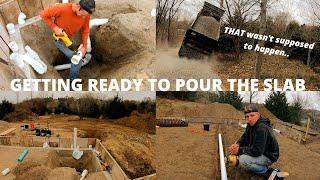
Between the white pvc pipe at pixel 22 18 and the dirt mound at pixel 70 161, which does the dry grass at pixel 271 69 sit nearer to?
the dirt mound at pixel 70 161

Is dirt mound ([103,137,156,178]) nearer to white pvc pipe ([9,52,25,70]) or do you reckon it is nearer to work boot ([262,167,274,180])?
work boot ([262,167,274,180])

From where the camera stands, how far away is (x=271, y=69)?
191 inches

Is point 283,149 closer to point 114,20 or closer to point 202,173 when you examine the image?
point 202,173

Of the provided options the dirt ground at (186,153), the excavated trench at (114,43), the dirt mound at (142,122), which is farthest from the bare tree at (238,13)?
the dirt mound at (142,122)

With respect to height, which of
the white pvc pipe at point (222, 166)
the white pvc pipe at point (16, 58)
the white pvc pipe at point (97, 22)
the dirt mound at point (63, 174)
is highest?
the white pvc pipe at point (97, 22)

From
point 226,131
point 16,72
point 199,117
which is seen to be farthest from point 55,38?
point 226,131

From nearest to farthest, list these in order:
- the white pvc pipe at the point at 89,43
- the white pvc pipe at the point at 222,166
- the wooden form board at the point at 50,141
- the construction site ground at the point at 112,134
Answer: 1. the white pvc pipe at the point at 222,166
2. the white pvc pipe at the point at 89,43
3. the construction site ground at the point at 112,134
4. the wooden form board at the point at 50,141

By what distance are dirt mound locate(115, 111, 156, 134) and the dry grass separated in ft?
2.68

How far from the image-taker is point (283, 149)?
486 centimetres

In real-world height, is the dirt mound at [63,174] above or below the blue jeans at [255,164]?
below

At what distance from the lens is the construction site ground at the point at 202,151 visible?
4809mm

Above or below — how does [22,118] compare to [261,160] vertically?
above

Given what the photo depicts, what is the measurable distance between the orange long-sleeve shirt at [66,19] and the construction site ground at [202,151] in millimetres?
1021

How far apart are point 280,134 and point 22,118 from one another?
2548 millimetres
